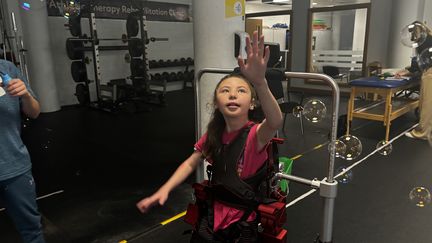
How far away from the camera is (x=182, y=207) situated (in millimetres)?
3051

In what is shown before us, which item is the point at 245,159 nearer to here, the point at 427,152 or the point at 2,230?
the point at 2,230

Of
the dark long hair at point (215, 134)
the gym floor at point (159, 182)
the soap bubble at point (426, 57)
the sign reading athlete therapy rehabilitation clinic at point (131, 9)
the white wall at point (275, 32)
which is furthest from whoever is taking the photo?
the white wall at point (275, 32)

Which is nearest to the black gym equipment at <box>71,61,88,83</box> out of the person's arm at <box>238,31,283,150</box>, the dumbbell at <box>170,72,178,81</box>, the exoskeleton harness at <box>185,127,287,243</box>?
the dumbbell at <box>170,72,178,81</box>

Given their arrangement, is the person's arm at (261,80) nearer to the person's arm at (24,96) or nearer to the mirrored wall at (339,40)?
the person's arm at (24,96)

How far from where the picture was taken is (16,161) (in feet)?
5.47

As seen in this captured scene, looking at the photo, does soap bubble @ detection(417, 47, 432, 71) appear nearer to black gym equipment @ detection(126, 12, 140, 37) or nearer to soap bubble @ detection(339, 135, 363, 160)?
soap bubble @ detection(339, 135, 363, 160)

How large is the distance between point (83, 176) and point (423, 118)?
188 inches

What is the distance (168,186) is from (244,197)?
34 cm

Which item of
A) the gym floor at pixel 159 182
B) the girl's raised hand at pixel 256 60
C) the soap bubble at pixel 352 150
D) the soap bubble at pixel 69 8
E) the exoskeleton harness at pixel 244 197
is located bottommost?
the gym floor at pixel 159 182

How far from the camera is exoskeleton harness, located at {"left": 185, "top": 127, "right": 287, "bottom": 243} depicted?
4.64 ft

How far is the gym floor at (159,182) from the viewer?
2635mm

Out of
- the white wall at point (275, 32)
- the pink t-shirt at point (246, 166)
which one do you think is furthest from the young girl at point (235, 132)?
the white wall at point (275, 32)

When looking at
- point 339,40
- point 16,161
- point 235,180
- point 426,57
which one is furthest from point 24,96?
point 339,40

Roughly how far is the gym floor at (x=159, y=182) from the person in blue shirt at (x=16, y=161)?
2.93 feet
